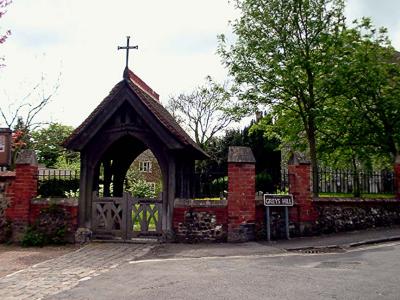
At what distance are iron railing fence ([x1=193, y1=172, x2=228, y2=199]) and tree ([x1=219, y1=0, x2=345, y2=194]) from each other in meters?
4.36

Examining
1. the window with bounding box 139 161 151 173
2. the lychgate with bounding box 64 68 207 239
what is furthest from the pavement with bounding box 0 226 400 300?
the window with bounding box 139 161 151 173

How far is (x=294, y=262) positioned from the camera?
27.6ft

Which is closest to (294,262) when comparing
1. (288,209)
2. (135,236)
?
(288,209)

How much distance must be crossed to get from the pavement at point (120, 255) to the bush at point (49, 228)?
104cm

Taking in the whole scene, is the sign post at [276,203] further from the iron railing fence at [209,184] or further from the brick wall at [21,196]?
the brick wall at [21,196]

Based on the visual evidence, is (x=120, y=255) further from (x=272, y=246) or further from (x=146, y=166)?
(x=146, y=166)

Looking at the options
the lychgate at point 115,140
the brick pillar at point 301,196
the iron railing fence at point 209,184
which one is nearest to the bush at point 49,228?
the lychgate at point 115,140

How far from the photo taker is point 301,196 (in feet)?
39.5

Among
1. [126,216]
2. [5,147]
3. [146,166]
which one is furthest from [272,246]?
[146,166]

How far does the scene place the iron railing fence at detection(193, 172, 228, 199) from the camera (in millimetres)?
12807

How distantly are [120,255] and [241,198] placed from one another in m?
3.61

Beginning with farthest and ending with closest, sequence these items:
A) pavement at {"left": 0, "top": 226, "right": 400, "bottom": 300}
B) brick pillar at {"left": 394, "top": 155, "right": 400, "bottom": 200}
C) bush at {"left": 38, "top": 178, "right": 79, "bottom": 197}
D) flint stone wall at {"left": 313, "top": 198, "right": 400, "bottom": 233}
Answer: bush at {"left": 38, "top": 178, "right": 79, "bottom": 197} < brick pillar at {"left": 394, "top": 155, "right": 400, "bottom": 200} < flint stone wall at {"left": 313, "top": 198, "right": 400, "bottom": 233} < pavement at {"left": 0, "top": 226, "right": 400, "bottom": 300}

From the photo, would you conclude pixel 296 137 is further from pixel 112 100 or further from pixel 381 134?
pixel 112 100

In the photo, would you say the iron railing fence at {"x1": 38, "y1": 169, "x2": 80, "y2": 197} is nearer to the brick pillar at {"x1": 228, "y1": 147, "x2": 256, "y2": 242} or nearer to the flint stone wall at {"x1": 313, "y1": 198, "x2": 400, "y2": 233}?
the brick pillar at {"x1": 228, "y1": 147, "x2": 256, "y2": 242}
